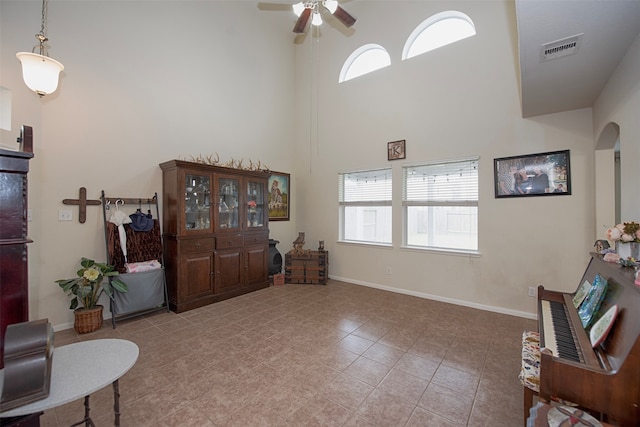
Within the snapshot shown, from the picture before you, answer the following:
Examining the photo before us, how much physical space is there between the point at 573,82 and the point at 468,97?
1.33 m

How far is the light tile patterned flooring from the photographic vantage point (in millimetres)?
1807

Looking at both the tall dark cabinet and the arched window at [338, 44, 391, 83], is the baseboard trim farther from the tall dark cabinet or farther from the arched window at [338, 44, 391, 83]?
the tall dark cabinet

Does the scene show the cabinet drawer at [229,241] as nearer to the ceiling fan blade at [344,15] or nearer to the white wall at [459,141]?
the white wall at [459,141]

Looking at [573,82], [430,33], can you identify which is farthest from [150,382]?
[430,33]

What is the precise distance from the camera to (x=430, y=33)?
4180 millimetres

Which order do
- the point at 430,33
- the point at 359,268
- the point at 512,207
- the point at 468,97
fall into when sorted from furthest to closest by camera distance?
the point at 359,268 < the point at 430,33 < the point at 468,97 < the point at 512,207

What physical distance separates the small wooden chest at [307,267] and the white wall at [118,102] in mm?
2066

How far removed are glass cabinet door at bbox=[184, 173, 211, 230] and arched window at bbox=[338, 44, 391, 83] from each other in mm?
3195

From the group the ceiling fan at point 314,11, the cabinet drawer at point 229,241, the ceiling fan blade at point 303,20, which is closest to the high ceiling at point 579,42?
the ceiling fan at point 314,11

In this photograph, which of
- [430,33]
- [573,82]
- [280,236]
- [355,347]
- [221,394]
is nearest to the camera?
[221,394]

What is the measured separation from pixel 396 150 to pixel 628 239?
2.99 metres

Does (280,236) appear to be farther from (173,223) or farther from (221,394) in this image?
(221,394)

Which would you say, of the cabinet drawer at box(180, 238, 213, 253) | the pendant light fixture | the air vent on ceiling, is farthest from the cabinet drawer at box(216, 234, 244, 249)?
the air vent on ceiling

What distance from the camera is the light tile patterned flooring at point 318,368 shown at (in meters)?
1.81
